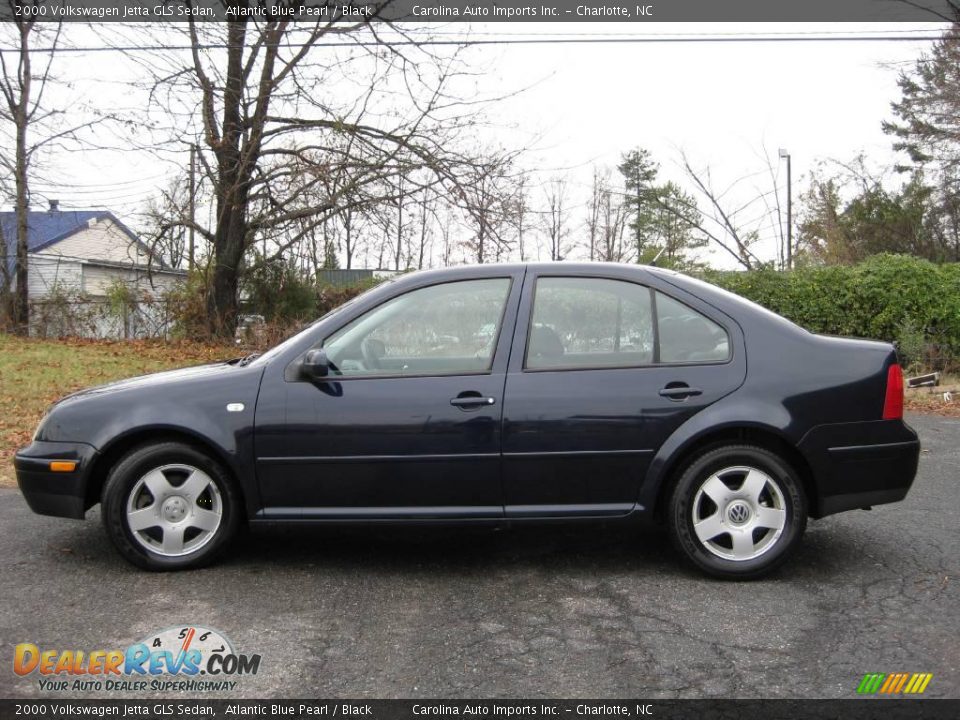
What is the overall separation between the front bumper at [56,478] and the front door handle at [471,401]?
1818 millimetres

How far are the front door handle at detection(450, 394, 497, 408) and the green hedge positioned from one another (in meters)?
10.8

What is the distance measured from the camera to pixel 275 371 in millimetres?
4027

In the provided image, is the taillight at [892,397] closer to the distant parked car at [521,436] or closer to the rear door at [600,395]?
the distant parked car at [521,436]

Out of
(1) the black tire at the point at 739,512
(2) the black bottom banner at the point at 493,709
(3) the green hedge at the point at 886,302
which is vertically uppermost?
(3) the green hedge at the point at 886,302

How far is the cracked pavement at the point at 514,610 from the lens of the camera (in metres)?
2.95

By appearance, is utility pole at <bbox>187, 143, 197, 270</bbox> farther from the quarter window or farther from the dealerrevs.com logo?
the dealerrevs.com logo

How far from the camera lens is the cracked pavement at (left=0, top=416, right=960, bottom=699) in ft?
9.67

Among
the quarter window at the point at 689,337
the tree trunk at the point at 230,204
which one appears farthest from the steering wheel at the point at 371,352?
the tree trunk at the point at 230,204

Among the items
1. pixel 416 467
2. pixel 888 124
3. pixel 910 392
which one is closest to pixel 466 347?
pixel 416 467

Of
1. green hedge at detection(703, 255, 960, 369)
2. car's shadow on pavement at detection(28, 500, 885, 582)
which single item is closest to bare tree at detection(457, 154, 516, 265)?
green hedge at detection(703, 255, 960, 369)

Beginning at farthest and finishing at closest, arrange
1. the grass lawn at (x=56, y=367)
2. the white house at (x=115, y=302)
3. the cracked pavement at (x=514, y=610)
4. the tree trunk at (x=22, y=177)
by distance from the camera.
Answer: the tree trunk at (x=22, y=177)
the white house at (x=115, y=302)
the grass lawn at (x=56, y=367)
the cracked pavement at (x=514, y=610)

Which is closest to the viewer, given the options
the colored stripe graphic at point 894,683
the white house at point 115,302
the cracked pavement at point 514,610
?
the colored stripe graphic at point 894,683

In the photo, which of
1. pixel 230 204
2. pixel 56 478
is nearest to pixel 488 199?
pixel 230 204

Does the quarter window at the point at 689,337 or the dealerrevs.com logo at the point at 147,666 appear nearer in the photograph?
the dealerrevs.com logo at the point at 147,666
